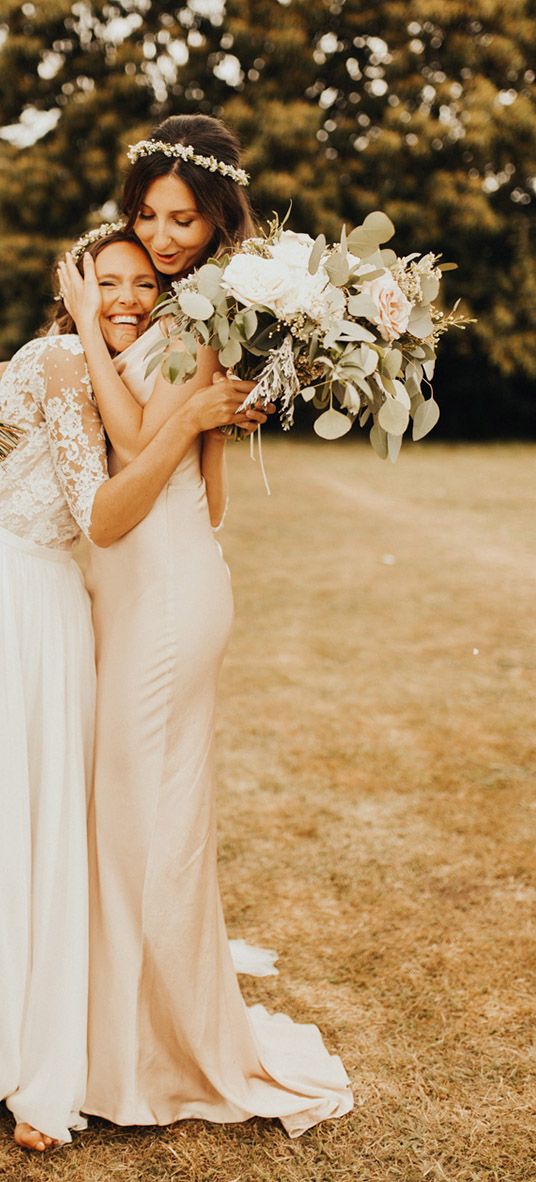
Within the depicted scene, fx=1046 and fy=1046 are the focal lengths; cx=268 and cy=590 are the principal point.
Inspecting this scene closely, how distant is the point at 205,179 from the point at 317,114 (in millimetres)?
18245

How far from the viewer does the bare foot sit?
2.52 meters

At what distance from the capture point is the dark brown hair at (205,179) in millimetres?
2449

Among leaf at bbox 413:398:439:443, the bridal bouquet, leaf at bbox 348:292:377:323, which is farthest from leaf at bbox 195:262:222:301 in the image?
leaf at bbox 413:398:439:443

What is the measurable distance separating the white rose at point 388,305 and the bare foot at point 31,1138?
2033mm

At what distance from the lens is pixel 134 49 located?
19734 millimetres

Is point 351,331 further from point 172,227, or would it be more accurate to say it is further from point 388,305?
point 172,227

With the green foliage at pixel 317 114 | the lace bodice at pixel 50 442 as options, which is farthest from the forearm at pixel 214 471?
the green foliage at pixel 317 114

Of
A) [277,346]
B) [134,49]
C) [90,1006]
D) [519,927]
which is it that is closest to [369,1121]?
[90,1006]

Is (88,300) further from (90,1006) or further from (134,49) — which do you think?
(134,49)

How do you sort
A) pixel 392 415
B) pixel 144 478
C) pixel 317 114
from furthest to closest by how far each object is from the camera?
pixel 317 114 < pixel 144 478 < pixel 392 415

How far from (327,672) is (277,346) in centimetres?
463

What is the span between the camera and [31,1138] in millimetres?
2520

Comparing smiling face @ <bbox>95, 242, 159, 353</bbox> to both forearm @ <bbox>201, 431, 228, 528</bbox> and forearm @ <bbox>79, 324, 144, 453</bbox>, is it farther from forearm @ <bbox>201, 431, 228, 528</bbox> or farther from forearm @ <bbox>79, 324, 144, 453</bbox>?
forearm @ <bbox>201, 431, 228, 528</bbox>

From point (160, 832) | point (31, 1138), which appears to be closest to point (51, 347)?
point (160, 832)
